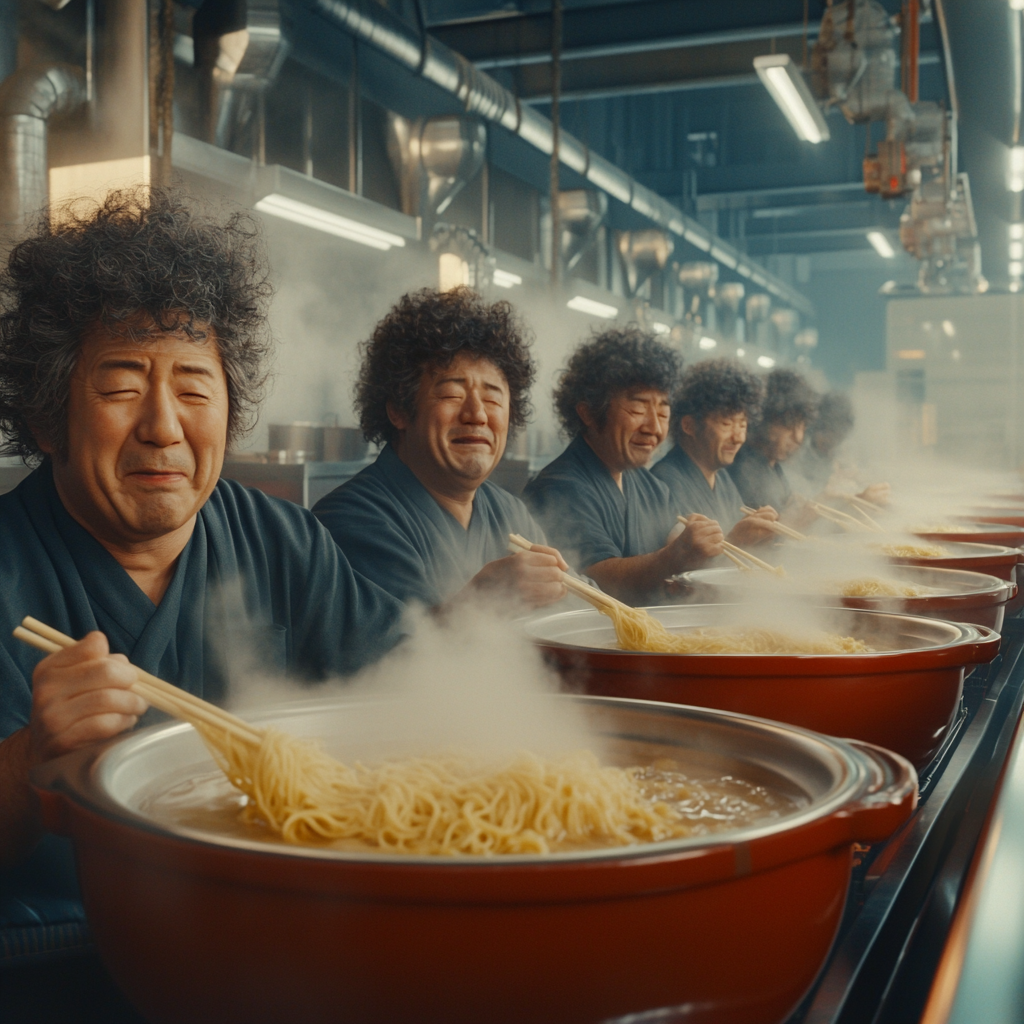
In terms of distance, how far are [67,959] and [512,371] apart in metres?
1.75

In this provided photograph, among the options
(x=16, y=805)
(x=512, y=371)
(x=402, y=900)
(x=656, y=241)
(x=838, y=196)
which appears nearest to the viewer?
(x=402, y=900)

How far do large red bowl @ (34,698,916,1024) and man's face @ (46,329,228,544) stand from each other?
699mm

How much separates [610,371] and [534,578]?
6.12 ft

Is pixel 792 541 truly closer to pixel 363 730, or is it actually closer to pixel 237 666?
pixel 237 666

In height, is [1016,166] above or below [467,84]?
below

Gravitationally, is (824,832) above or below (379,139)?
below

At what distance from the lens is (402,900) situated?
499 millimetres

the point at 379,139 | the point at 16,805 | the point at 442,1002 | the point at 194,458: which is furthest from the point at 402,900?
the point at 379,139

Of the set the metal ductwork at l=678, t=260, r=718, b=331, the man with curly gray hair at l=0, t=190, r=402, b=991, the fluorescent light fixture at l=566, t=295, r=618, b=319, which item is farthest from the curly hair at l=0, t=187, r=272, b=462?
the metal ductwork at l=678, t=260, r=718, b=331

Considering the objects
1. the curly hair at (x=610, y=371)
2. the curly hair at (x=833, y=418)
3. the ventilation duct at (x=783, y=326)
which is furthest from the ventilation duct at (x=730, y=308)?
the curly hair at (x=610, y=371)

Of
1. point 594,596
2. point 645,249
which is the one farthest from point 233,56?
point 645,249

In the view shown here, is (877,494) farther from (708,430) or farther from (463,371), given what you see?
(463,371)

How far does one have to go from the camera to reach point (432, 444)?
7.18 feet

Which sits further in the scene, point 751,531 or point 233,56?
point 233,56
